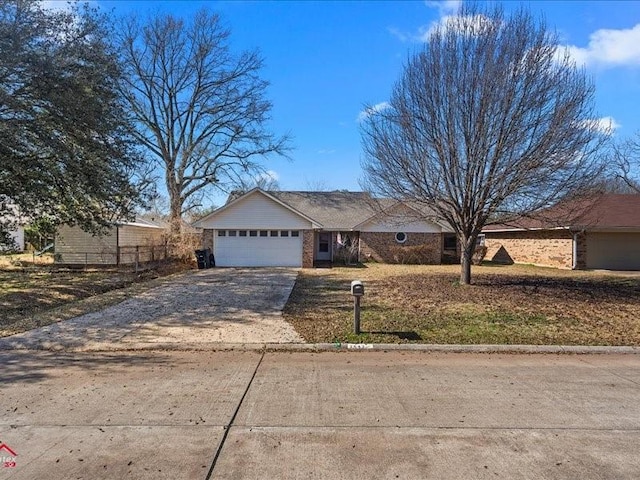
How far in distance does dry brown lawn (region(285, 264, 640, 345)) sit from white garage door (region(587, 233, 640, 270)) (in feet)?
30.5

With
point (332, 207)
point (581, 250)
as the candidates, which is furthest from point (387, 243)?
point (581, 250)

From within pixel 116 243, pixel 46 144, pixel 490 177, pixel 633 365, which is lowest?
pixel 633 365

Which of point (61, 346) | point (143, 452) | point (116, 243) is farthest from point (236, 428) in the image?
point (116, 243)

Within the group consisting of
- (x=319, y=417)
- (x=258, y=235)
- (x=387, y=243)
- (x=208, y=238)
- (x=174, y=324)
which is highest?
(x=258, y=235)

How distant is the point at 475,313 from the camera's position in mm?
10391

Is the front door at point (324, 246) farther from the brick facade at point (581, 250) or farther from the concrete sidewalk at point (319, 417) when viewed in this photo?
the concrete sidewalk at point (319, 417)

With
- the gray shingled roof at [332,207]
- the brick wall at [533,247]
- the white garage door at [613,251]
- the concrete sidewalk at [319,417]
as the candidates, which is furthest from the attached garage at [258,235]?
the concrete sidewalk at [319,417]

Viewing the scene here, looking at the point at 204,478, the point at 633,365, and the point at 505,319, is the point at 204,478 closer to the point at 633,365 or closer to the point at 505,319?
the point at 633,365

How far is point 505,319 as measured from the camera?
32.1 ft

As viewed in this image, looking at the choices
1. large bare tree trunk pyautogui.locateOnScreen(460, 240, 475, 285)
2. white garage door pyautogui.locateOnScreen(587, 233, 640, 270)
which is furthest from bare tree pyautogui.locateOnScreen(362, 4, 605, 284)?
white garage door pyautogui.locateOnScreen(587, 233, 640, 270)

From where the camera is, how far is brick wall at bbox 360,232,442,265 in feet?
92.2

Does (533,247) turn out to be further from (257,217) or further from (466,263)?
(257,217)

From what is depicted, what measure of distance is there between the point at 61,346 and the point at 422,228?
23.5 metres

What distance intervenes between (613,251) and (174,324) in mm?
24629
